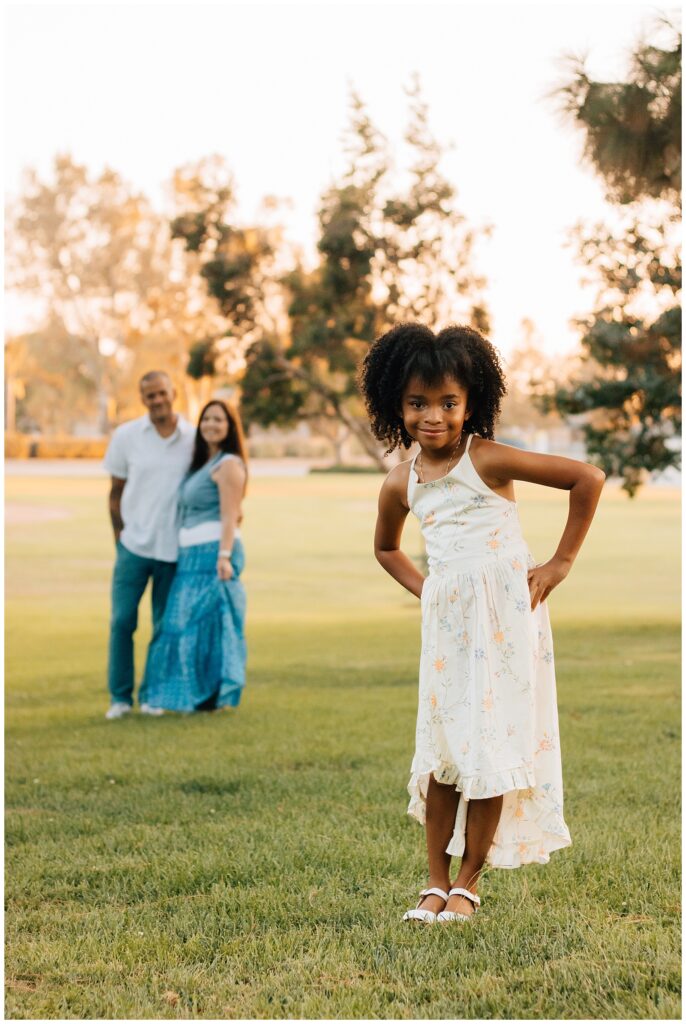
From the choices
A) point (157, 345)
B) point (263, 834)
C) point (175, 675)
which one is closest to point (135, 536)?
point (175, 675)

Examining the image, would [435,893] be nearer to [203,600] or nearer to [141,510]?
[203,600]

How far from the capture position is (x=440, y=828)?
13.2 feet

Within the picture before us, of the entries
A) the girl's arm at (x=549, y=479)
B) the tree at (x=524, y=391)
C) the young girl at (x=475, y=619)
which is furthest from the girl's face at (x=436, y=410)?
the tree at (x=524, y=391)

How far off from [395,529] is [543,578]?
57cm

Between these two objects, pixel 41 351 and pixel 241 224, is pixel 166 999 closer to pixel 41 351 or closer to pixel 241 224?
pixel 241 224

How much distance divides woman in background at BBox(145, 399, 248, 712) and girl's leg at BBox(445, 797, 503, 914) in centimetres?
431

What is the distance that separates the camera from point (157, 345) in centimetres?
6444

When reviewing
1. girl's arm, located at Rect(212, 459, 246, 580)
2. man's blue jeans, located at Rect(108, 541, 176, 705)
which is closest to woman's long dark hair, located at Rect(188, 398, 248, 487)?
girl's arm, located at Rect(212, 459, 246, 580)

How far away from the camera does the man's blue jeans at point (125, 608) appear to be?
8.14 meters

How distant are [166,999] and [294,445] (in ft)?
260

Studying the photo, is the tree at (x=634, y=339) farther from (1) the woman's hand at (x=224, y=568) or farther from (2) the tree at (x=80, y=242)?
(2) the tree at (x=80, y=242)

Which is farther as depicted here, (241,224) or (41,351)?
(41,351)

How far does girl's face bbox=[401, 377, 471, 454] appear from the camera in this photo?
386 cm

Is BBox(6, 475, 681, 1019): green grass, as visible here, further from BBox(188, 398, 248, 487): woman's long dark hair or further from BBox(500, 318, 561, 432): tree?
BBox(500, 318, 561, 432): tree
